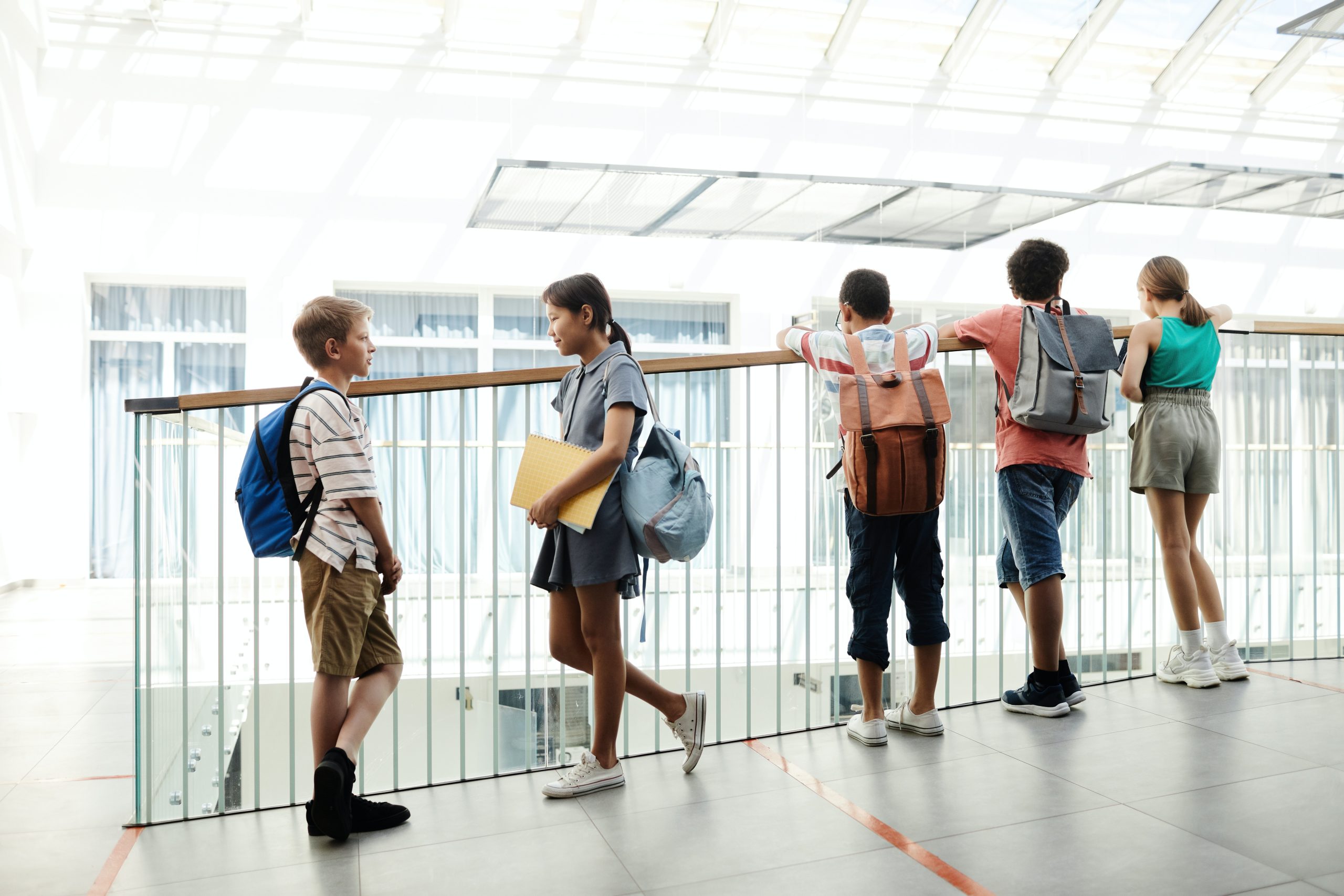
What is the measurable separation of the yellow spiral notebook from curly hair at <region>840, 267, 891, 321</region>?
810mm

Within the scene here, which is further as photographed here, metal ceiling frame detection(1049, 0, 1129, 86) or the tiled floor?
metal ceiling frame detection(1049, 0, 1129, 86)

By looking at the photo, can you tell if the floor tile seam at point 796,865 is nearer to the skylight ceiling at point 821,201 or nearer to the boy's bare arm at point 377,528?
the boy's bare arm at point 377,528

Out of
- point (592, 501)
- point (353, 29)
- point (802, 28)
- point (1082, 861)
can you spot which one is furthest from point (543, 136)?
point (1082, 861)

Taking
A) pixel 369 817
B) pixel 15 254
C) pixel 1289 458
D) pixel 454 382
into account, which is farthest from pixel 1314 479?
pixel 15 254

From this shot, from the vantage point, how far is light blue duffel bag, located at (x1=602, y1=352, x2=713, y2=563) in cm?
231

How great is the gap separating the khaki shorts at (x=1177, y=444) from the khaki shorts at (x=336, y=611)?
7.13 feet

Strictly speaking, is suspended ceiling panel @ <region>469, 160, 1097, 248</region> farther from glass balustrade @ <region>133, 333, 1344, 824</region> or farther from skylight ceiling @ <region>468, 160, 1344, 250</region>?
glass balustrade @ <region>133, 333, 1344, 824</region>

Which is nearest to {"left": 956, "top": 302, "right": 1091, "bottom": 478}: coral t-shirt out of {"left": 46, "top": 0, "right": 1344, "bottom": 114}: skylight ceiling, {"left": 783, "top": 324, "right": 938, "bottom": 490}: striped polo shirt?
{"left": 783, "top": 324, "right": 938, "bottom": 490}: striped polo shirt

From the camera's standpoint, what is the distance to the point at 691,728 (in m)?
2.56

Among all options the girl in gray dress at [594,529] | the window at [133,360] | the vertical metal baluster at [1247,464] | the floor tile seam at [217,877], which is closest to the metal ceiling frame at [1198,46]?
the vertical metal baluster at [1247,464]

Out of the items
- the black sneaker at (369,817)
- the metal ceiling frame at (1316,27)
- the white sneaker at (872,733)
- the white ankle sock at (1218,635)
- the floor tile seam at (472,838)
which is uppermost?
the metal ceiling frame at (1316,27)

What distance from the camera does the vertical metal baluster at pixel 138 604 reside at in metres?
2.31

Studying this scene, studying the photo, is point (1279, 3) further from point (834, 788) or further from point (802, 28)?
point (834, 788)

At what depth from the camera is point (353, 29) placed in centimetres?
891
